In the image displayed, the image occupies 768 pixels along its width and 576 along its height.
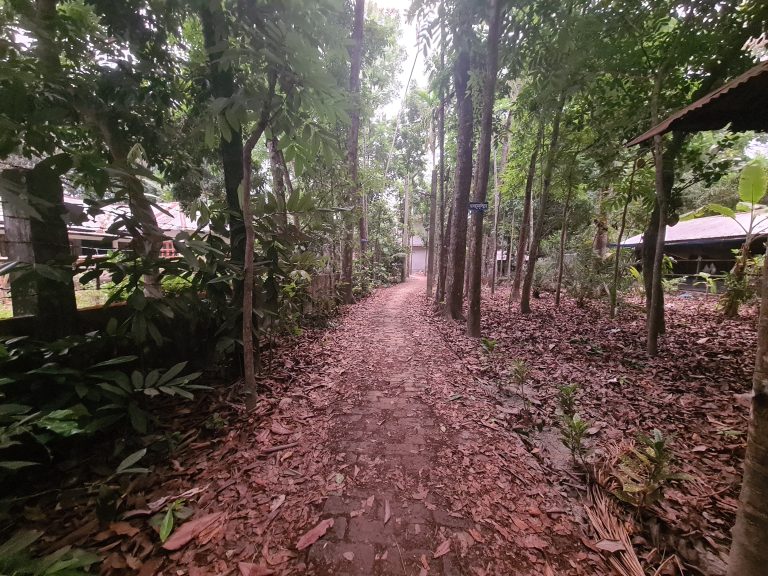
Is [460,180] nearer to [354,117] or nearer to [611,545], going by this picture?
[354,117]

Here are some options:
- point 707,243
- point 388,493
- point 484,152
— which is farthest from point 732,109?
point 707,243

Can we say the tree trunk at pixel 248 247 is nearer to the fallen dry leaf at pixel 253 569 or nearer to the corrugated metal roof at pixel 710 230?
the fallen dry leaf at pixel 253 569

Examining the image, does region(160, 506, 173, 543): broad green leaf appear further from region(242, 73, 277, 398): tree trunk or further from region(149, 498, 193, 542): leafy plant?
region(242, 73, 277, 398): tree trunk

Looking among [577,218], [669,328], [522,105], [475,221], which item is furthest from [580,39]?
[577,218]

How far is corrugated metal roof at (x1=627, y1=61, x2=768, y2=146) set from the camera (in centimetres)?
194

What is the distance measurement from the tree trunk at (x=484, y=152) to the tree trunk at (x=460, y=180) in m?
0.97

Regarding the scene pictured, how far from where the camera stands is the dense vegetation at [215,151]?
6.96 feet

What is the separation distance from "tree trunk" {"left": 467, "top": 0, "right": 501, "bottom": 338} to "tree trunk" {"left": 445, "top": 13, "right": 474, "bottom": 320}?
0.97 metres

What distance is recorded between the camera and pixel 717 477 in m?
2.21

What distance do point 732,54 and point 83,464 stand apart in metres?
8.32

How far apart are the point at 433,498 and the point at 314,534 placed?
818 mm

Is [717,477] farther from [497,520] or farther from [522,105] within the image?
[522,105]

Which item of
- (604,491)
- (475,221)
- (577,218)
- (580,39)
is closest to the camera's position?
(604,491)

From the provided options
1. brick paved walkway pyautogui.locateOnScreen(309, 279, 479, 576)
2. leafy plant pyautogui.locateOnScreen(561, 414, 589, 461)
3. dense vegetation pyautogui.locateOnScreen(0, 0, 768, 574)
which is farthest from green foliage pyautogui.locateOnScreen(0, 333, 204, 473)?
leafy plant pyautogui.locateOnScreen(561, 414, 589, 461)
